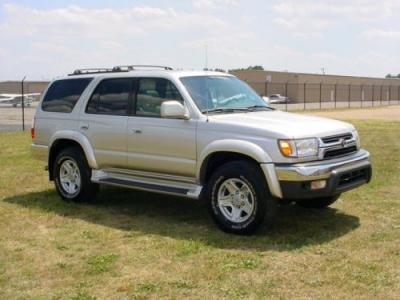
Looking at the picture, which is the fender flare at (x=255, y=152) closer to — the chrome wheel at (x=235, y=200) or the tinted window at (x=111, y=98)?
the chrome wheel at (x=235, y=200)

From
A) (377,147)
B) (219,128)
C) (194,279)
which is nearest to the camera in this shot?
(194,279)

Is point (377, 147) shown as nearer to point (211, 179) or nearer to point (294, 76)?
point (211, 179)

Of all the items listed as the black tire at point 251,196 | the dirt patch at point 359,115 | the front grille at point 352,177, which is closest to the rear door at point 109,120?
the black tire at point 251,196

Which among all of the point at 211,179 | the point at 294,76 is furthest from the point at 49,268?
the point at 294,76

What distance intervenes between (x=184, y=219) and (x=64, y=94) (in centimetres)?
272

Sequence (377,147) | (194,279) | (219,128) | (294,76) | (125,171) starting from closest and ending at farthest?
(194,279) → (219,128) → (125,171) → (377,147) → (294,76)

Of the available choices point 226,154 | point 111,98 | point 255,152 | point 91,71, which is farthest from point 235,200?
point 91,71

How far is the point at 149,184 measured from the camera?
7.34m

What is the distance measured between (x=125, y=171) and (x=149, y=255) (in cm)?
210

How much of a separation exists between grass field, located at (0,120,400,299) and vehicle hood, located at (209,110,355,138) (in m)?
1.14

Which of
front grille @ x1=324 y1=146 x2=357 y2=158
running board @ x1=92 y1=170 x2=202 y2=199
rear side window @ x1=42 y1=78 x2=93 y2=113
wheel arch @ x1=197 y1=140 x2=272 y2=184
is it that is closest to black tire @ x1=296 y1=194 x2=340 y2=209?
front grille @ x1=324 y1=146 x2=357 y2=158

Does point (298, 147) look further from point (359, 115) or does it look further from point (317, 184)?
point (359, 115)

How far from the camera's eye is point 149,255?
19.0 ft

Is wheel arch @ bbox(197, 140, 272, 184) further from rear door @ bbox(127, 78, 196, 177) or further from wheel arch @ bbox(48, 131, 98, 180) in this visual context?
wheel arch @ bbox(48, 131, 98, 180)
